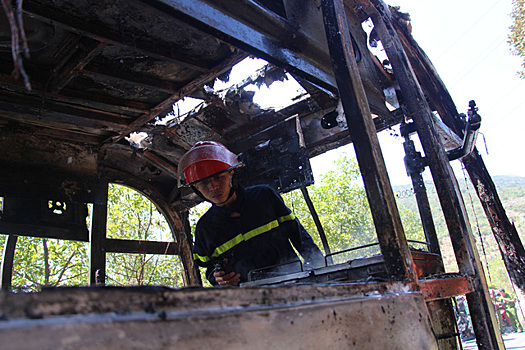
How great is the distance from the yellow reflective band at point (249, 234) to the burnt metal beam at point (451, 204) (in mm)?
1475

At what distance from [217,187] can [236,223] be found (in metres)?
0.46

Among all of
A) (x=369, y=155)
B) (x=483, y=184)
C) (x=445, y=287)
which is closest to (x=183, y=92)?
(x=369, y=155)

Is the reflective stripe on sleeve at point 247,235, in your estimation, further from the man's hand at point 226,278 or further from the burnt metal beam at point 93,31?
the burnt metal beam at point 93,31

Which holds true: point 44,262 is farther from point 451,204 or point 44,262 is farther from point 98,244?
point 451,204

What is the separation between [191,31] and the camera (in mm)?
2572

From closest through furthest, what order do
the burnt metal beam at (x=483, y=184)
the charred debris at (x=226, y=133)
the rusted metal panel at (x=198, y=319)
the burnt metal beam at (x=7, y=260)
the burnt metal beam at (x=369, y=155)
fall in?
the rusted metal panel at (x=198, y=319), the charred debris at (x=226, y=133), the burnt metal beam at (x=369, y=155), the burnt metal beam at (x=7, y=260), the burnt metal beam at (x=483, y=184)

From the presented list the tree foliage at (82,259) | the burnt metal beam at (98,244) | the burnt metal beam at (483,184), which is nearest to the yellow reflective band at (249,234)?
the burnt metal beam at (98,244)

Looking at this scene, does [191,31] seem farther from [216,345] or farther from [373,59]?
[216,345]

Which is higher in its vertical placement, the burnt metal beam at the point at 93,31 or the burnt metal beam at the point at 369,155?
the burnt metal beam at the point at 93,31

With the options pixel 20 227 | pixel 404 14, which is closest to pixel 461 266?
pixel 404 14

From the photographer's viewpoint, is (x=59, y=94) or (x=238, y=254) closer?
(x=59, y=94)

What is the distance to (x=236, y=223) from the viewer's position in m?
3.49

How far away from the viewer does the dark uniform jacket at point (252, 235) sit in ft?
10.8

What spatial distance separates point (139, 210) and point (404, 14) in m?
11.4
